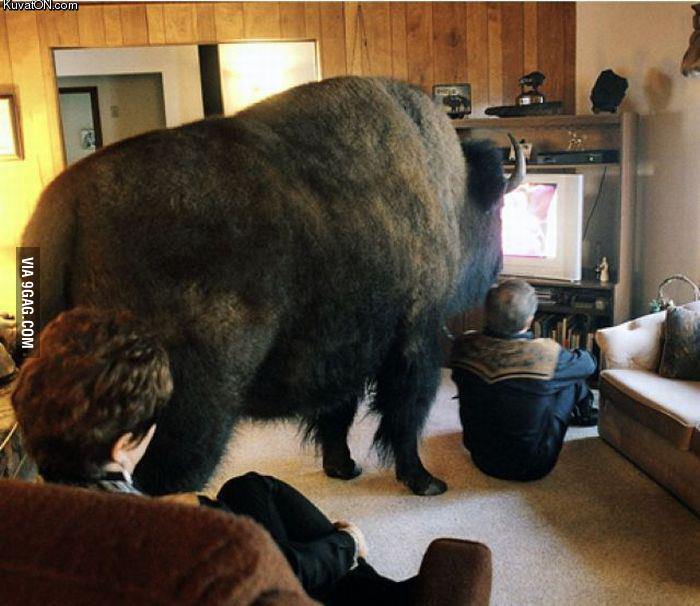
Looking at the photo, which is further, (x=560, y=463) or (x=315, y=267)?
(x=560, y=463)

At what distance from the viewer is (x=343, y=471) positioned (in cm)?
288

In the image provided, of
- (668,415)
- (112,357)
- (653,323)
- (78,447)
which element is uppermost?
(112,357)

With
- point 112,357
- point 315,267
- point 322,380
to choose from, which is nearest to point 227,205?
point 315,267

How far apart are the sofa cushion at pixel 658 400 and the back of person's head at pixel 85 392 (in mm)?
1929

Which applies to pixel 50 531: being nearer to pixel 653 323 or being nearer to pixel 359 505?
pixel 359 505

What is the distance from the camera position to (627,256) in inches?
150

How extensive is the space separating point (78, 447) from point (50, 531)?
0.43 meters

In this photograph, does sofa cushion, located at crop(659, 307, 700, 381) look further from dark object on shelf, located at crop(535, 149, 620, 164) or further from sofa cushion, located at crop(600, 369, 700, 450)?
dark object on shelf, located at crop(535, 149, 620, 164)

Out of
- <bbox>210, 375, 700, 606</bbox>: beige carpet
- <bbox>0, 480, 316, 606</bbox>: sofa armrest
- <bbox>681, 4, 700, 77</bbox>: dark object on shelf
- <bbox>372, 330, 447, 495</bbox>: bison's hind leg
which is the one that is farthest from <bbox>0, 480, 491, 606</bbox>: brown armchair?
<bbox>681, 4, 700, 77</bbox>: dark object on shelf

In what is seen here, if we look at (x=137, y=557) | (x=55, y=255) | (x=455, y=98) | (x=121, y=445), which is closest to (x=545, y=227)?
(x=455, y=98)

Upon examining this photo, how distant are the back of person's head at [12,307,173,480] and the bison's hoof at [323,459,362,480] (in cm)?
186

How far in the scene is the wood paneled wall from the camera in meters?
4.09

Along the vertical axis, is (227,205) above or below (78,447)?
above

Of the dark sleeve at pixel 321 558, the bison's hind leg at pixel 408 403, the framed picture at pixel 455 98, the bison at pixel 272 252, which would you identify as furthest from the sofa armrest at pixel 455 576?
the framed picture at pixel 455 98
